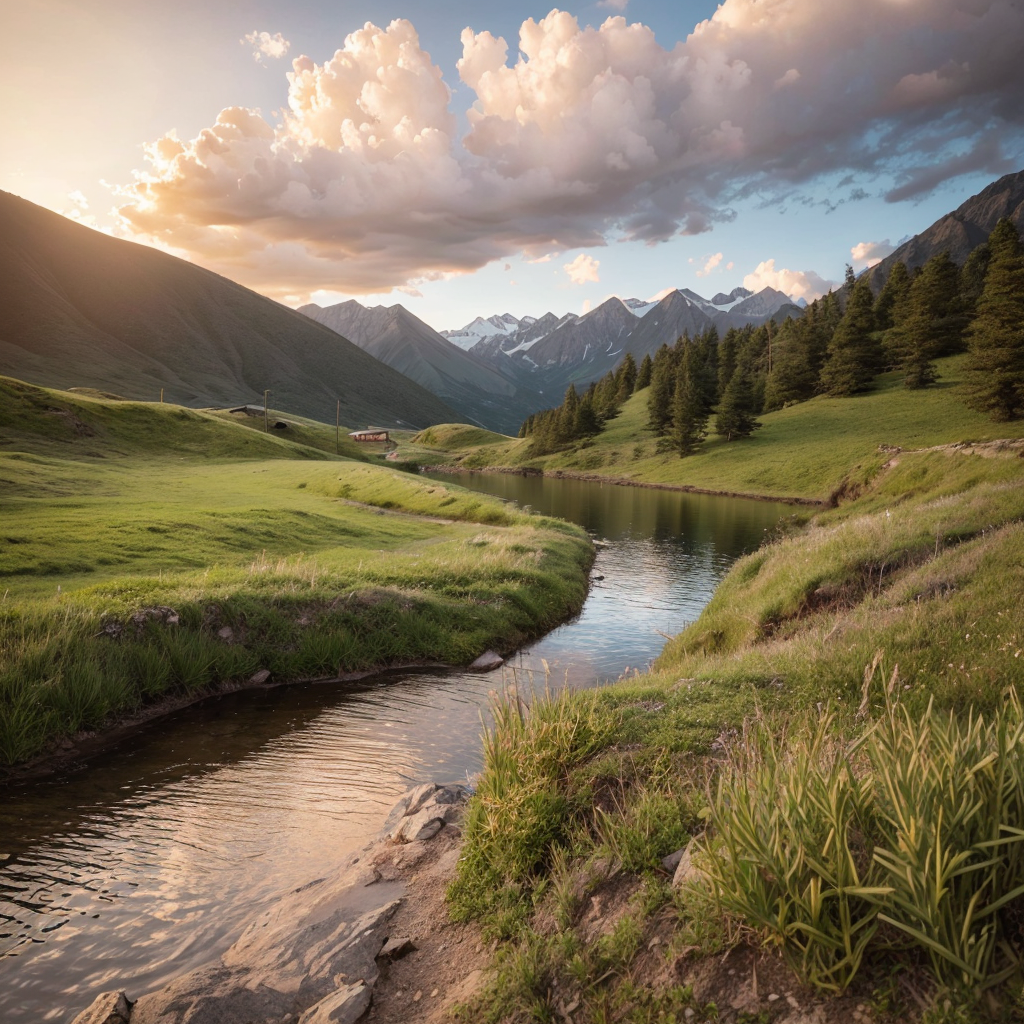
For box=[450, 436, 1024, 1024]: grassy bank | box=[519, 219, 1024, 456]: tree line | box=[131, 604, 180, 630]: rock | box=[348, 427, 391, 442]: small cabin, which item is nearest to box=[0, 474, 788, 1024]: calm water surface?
box=[131, 604, 180, 630]: rock

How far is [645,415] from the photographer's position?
135 meters

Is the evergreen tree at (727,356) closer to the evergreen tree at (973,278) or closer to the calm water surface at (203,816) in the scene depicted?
the evergreen tree at (973,278)

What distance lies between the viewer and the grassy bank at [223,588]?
45.3 feet

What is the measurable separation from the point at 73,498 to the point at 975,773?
1720 inches

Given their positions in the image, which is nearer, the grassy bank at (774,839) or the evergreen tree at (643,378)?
the grassy bank at (774,839)

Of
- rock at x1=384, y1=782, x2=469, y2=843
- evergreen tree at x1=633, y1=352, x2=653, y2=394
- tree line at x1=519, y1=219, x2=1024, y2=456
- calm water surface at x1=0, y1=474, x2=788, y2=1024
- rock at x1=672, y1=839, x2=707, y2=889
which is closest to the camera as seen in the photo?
rock at x1=672, y1=839, x2=707, y2=889

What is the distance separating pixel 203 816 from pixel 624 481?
93234 mm

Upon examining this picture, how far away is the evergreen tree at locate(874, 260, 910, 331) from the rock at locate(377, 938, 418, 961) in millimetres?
125520

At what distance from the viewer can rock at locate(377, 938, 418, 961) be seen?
6.26m

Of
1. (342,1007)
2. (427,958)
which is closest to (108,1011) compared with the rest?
(342,1007)

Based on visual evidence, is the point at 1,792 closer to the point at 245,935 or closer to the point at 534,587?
the point at 245,935

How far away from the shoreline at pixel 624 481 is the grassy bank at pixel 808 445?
0.63 metres

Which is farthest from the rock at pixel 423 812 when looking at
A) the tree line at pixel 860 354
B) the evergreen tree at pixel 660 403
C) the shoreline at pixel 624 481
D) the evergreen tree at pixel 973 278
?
the evergreen tree at pixel 973 278

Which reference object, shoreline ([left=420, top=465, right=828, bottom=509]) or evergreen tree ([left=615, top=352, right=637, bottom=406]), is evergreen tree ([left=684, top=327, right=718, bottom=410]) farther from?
evergreen tree ([left=615, top=352, right=637, bottom=406])
